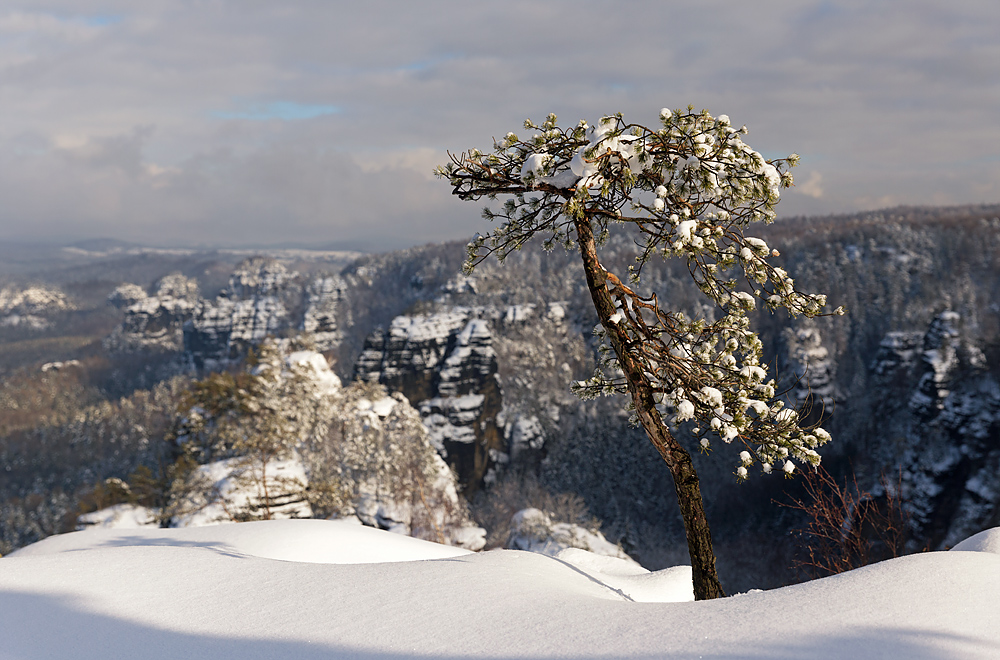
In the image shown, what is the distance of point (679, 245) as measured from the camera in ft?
12.3

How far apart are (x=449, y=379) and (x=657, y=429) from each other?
157ft

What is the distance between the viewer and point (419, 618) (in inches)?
129

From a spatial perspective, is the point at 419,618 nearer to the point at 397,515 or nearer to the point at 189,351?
the point at 397,515

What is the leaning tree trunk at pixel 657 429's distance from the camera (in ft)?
15.4

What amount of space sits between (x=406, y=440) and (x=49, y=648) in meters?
24.3

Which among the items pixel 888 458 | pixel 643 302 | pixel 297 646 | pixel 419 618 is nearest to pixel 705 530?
pixel 643 302

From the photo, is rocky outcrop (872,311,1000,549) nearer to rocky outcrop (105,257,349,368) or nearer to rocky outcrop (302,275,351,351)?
rocky outcrop (302,275,351,351)

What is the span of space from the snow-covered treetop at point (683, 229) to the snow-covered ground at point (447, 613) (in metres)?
1.37

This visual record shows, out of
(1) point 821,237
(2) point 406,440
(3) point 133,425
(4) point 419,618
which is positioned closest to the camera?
(4) point 419,618

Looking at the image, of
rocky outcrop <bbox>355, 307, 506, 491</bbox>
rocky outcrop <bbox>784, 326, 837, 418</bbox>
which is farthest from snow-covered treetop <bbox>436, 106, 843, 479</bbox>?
rocky outcrop <bbox>784, 326, 837, 418</bbox>

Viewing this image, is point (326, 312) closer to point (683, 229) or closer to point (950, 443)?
point (950, 443)

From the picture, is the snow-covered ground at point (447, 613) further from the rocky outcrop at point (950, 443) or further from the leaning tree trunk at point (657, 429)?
the rocky outcrop at point (950, 443)

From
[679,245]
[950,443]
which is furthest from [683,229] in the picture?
[950,443]

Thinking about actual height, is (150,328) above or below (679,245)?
below
